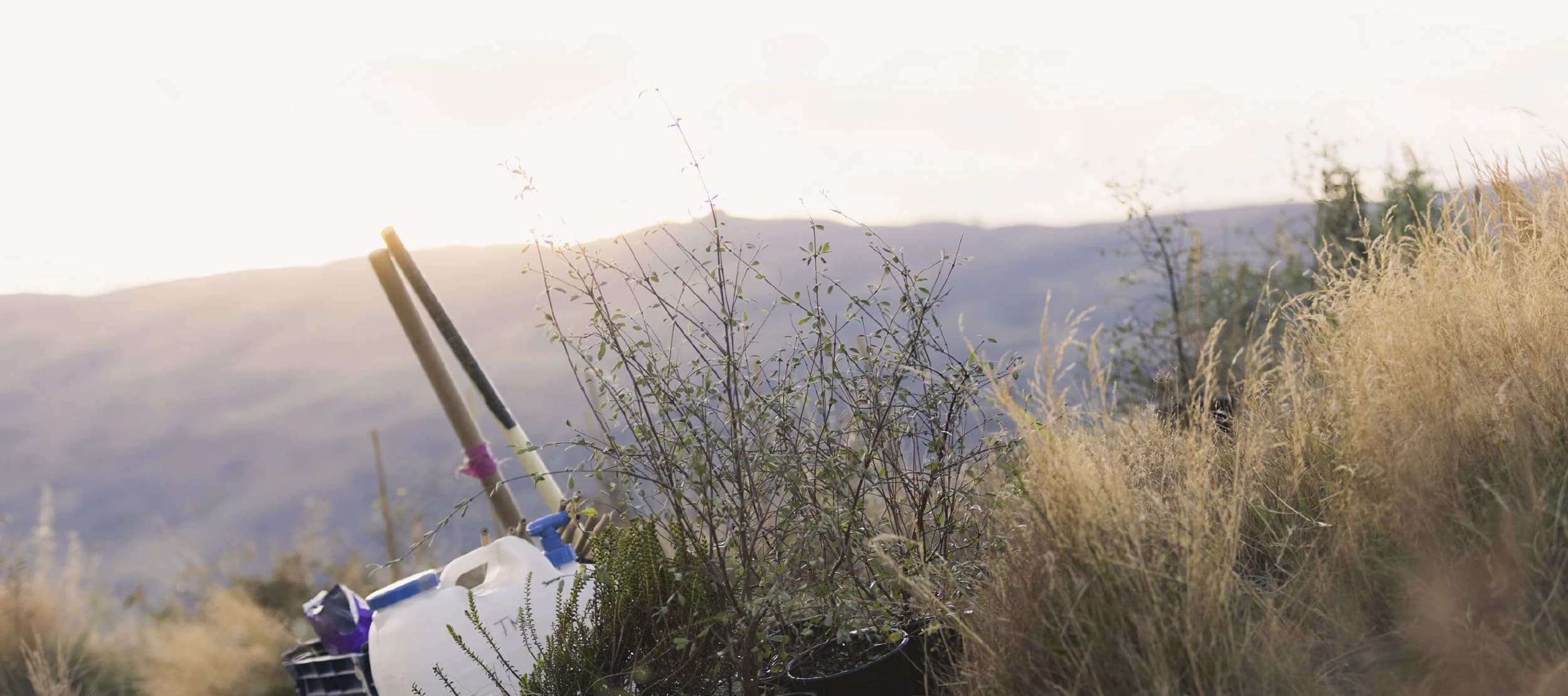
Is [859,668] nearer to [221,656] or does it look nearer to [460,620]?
[460,620]

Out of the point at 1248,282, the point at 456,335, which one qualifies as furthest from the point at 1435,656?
the point at 1248,282

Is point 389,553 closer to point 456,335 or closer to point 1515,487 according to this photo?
point 456,335

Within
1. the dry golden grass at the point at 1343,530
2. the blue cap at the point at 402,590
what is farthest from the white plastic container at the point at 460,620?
the dry golden grass at the point at 1343,530

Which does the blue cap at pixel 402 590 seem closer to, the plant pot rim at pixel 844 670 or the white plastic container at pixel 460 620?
the white plastic container at pixel 460 620

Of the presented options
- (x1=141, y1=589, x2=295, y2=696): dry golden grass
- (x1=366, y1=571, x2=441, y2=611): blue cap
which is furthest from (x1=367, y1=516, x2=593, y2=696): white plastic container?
(x1=141, y1=589, x2=295, y2=696): dry golden grass

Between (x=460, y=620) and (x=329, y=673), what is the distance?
17.5 inches

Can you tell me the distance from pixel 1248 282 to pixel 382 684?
26.5ft

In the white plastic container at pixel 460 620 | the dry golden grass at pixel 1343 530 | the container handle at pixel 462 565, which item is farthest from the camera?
the container handle at pixel 462 565

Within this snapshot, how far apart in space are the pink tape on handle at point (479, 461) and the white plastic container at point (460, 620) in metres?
1.53

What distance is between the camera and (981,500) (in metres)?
2.46

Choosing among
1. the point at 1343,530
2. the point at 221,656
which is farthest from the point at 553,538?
the point at 221,656

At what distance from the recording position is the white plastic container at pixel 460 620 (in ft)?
7.63

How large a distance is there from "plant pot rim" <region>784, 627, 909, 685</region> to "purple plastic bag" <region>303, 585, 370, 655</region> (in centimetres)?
100

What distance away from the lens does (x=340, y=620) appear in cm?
241
